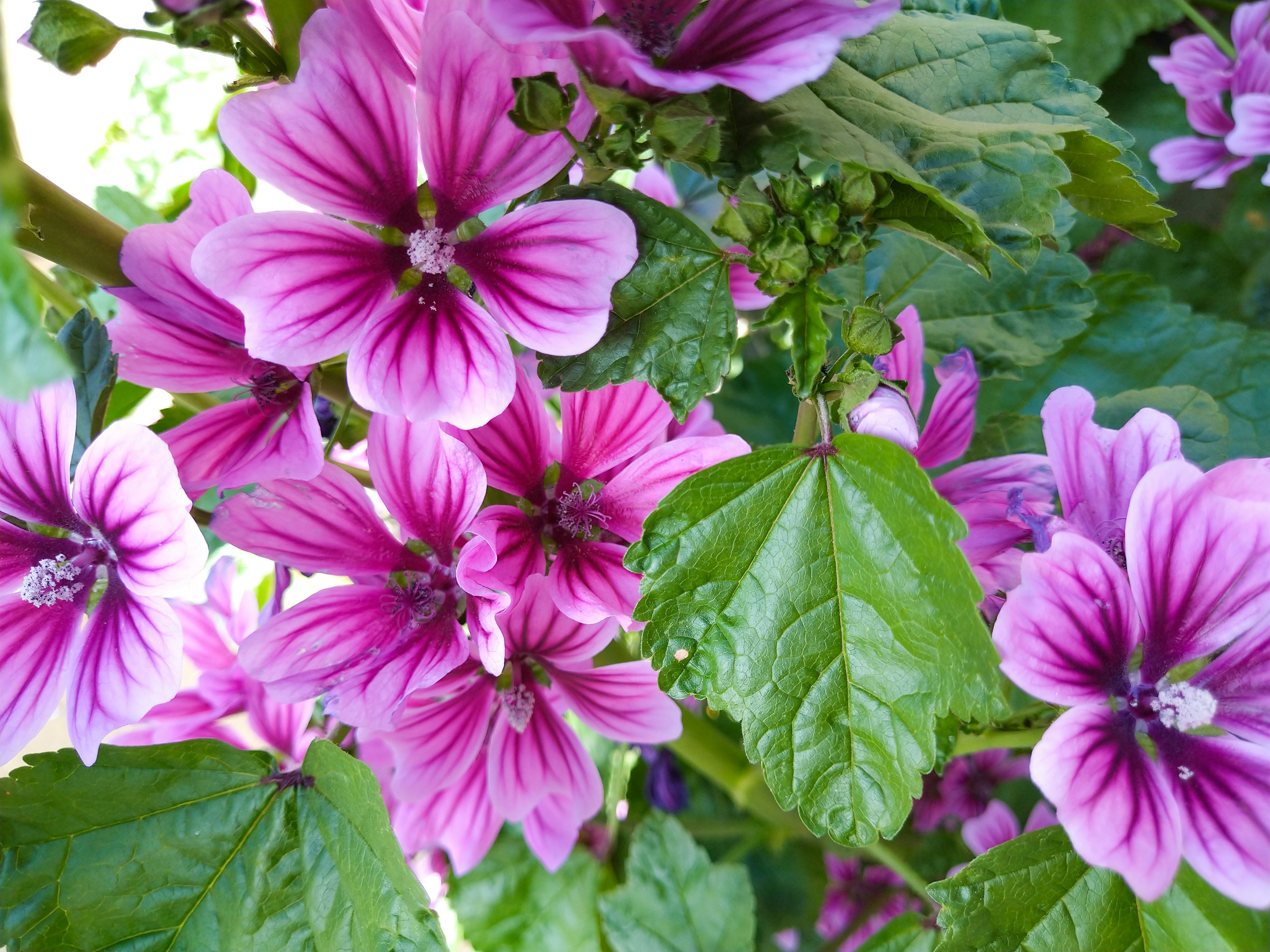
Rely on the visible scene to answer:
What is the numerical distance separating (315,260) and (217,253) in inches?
1.9

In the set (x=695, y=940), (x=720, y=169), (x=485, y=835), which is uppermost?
(x=720, y=169)

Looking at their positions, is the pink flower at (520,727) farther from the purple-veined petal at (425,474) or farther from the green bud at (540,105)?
the green bud at (540,105)

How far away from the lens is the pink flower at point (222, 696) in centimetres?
72

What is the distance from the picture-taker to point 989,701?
478mm

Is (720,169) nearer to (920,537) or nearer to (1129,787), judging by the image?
(920,537)

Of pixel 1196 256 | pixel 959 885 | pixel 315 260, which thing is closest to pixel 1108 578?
pixel 959 885

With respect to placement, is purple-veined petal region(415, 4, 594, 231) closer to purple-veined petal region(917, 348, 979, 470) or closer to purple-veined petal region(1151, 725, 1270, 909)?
purple-veined petal region(917, 348, 979, 470)

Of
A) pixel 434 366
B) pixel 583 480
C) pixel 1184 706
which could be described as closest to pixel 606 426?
pixel 583 480

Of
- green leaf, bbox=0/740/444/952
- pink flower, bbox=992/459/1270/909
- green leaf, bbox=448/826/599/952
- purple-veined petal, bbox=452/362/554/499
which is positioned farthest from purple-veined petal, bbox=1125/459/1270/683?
green leaf, bbox=448/826/599/952

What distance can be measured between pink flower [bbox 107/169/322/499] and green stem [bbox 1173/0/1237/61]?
3.25ft

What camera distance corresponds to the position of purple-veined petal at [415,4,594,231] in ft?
1.41

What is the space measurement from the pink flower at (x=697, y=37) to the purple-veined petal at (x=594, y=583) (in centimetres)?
26

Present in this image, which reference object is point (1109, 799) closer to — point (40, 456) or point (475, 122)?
point (475, 122)

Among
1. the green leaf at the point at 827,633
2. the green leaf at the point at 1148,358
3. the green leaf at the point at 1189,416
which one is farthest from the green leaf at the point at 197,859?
the green leaf at the point at 1148,358
